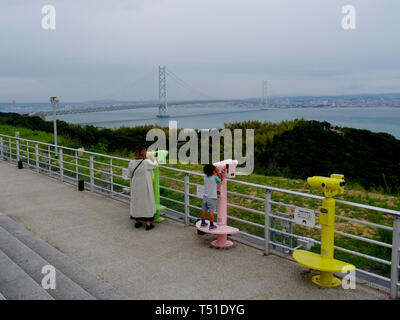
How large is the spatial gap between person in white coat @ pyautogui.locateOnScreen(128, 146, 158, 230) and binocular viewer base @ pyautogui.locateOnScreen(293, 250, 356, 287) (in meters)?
2.62

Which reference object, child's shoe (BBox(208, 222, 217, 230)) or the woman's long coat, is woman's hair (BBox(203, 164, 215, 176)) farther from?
the woman's long coat

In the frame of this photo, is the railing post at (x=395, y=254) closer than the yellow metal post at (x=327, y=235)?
Yes

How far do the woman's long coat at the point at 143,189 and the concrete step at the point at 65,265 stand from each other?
147cm

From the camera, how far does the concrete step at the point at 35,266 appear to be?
396 cm

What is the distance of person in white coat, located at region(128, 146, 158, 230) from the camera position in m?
6.34

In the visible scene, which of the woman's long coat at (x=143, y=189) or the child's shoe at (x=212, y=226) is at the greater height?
the woman's long coat at (x=143, y=189)

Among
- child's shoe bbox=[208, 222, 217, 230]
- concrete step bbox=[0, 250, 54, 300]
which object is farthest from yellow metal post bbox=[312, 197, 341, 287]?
concrete step bbox=[0, 250, 54, 300]

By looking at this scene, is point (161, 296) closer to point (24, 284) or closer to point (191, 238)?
point (24, 284)

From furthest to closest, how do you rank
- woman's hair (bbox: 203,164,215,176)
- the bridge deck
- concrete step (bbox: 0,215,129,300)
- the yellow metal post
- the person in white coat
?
1. the person in white coat
2. woman's hair (bbox: 203,164,215,176)
3. the yellow metal post
4. the bridge deck
5. concrete step (bbox: 0,215,129,300)

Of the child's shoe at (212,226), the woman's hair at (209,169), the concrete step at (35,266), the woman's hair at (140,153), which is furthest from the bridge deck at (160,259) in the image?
the woman's hair at (140,153)

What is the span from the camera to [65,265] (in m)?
4.86

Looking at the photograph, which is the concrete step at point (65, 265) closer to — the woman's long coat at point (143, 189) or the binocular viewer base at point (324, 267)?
the woman's long coat at point (143, 189)

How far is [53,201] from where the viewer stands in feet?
26.6
